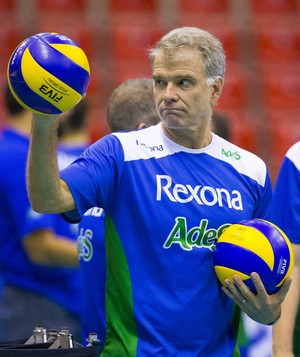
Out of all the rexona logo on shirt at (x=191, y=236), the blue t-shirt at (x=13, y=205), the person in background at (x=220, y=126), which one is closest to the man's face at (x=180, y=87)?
the rexona logo on shirt at (x=191, y=236)

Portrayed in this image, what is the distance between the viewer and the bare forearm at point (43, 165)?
10.6ft

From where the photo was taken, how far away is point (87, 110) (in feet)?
20.0

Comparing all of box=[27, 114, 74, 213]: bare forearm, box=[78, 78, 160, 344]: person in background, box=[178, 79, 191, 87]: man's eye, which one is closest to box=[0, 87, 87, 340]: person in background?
box=[78, 78, 160, 344]: person in background

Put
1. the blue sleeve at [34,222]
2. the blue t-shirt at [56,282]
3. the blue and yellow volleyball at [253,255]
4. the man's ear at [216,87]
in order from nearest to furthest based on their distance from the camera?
1. the blue and yellow volleyball at [253,255]
2. the man's ear at [216,87]
3. the blue sleeve at [34,222]
4. the blue t-shirt at [56,282]

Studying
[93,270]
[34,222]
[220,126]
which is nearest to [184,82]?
[93,270]

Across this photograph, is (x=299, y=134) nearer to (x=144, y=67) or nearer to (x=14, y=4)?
(x=144, y=67)

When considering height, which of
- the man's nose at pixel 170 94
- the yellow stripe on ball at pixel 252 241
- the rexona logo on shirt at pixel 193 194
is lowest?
the yellow stripe on ball at pixel 252 241

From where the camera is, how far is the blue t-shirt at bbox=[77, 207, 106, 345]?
4.21 metres

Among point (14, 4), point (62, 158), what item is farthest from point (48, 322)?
point (14, 4)

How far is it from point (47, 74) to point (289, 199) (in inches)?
55.2

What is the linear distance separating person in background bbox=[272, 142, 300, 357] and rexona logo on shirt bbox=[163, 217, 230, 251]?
0.59 metres

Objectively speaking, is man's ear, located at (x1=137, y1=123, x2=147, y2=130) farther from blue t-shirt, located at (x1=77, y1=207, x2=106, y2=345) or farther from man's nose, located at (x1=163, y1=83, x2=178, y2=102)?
man's nose, located at (x1=163, y1=83, x2=178, y2=102)

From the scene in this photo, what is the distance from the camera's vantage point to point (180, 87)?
3.66 m

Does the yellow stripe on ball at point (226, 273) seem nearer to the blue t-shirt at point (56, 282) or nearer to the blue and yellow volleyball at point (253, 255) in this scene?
the blue and yellow volleyball at point (253, 255)
